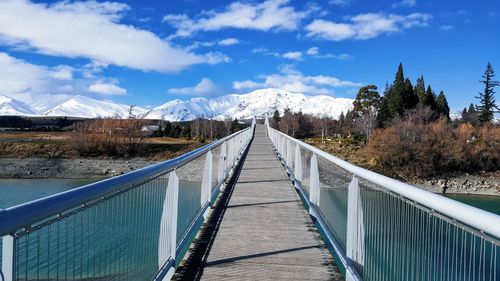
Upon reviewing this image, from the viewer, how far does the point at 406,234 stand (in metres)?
3.17

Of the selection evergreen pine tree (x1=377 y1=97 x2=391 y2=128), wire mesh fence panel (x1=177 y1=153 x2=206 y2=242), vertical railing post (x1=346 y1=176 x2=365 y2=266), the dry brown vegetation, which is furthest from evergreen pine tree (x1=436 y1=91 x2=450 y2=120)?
vertical railing post (x1=346 y1=176 x2=365 y2=266)

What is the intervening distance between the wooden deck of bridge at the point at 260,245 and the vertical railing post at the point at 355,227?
52cm

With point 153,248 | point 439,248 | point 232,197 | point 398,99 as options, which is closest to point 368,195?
point 439,248

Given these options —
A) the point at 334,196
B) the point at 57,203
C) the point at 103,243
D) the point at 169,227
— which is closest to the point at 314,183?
the point at 334,196

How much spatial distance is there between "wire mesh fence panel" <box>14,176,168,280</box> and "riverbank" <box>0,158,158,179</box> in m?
49.6

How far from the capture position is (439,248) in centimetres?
262

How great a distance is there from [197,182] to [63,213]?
16.3 feet

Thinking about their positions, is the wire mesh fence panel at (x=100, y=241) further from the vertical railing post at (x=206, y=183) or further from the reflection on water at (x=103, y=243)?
the vertical railing post at (x=206, y=183)

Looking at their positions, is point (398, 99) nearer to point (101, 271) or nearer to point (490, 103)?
point (490, 103)

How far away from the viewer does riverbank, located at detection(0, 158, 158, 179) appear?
5381cm

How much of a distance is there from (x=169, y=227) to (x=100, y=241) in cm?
171

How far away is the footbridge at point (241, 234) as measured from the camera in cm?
204

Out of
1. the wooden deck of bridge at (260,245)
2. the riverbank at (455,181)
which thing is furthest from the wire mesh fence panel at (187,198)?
the riverbank at (455,181)

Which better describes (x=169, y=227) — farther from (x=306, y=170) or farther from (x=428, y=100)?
(x=428, y=100)
